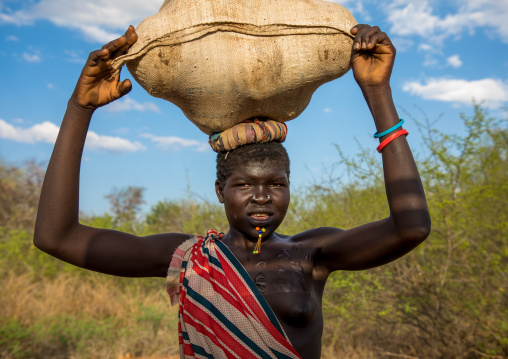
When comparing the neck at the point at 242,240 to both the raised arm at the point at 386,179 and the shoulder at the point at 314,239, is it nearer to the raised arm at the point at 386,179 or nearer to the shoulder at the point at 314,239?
the shoulder at the point at 314,239

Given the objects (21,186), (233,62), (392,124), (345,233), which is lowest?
(345,233)

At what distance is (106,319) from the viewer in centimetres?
675

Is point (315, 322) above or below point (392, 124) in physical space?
below

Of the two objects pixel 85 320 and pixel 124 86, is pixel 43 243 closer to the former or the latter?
pixel 124 86

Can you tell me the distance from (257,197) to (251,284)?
0.34 metres

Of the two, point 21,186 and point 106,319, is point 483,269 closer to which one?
point 106,319

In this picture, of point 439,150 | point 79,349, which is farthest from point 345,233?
point 79,349

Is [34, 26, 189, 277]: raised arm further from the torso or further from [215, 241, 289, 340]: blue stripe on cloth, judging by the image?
the torso

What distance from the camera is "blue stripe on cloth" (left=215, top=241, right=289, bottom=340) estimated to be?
165 centimetres

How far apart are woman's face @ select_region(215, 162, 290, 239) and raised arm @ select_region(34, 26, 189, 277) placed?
0.50 meters

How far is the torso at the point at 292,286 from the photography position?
1685 mm

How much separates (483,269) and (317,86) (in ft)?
11.7

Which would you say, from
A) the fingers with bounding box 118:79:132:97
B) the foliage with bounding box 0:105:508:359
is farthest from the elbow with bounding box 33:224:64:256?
the foliage with bounding box 0:105:508:359

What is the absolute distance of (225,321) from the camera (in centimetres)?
168
